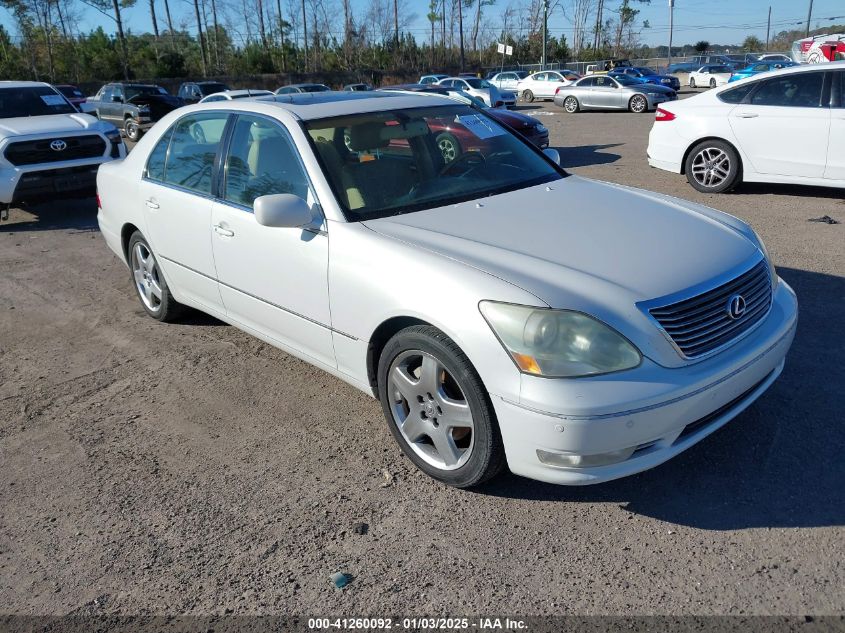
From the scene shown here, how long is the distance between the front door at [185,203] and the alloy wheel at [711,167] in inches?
263

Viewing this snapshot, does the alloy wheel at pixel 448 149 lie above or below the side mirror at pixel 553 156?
above

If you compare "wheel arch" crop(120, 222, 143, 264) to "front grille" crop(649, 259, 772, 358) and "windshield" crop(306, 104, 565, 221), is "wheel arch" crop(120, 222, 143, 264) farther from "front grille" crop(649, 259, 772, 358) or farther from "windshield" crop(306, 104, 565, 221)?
"front grille" crop(649, 259, 772, 358)

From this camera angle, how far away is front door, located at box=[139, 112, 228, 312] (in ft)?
14.5

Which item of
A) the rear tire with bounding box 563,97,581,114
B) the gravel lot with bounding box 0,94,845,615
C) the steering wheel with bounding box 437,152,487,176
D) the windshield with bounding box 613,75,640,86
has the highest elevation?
the steering wheel with bounding box 437,152,487,176

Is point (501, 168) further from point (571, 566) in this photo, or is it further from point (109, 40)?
point (109, 40)

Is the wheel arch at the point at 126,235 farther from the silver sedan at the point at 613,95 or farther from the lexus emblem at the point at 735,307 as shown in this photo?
the silver sedan at the point at 613,95

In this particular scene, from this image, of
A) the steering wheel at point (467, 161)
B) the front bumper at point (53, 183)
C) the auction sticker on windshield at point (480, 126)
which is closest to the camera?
the steering wheel at point (467, 161)

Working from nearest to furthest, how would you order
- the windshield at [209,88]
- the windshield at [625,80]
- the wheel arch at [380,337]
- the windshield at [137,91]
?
the wheel arch at [380,337] → the windshield at [137,91] → the windshield at [625,80] → the windshield at [209,88]

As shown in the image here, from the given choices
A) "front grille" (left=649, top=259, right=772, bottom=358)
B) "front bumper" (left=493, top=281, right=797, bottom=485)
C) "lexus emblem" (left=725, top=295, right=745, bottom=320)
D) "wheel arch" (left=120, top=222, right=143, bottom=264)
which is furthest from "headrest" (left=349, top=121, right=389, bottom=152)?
"wheel arch" (left=120, top=222, right=143, bottom=264)

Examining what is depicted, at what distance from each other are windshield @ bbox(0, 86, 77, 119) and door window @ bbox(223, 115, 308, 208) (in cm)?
718

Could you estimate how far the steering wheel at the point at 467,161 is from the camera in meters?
4.04

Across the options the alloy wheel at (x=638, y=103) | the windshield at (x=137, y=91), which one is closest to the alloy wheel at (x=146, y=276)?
the windshield at (x=137, y=91)

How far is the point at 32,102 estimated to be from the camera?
998 cm

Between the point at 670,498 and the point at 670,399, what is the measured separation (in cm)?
63
